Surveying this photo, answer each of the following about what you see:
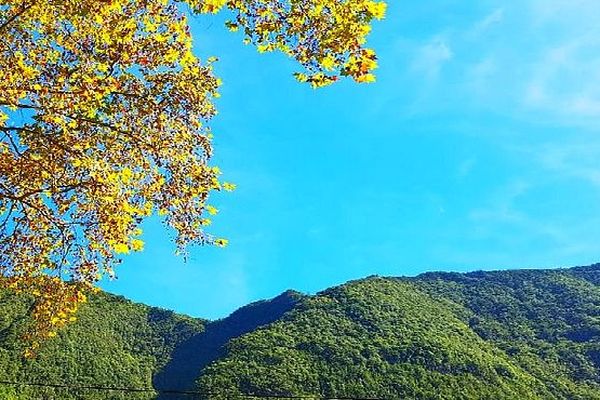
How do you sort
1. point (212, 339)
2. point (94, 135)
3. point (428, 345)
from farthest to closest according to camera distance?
point (212, 339), point (428, 345), point (94, 135)

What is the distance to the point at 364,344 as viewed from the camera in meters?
110

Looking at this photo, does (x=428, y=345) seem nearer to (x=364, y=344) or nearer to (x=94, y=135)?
(x=364, y=344)

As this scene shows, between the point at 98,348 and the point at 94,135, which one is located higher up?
the point at 98,348

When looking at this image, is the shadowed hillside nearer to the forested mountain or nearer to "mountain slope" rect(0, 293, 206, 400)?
the forested mountain

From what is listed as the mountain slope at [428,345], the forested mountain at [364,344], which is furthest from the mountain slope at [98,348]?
the mountain slope at [428,345]

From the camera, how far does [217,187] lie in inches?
474

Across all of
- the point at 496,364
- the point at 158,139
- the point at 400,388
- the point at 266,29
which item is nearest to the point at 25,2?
the point at 158,139

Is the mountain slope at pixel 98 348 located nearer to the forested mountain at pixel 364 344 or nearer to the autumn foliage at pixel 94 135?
the forested mountain at pixel 364 344

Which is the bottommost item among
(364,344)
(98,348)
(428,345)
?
(428,345)

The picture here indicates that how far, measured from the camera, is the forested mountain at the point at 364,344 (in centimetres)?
9494

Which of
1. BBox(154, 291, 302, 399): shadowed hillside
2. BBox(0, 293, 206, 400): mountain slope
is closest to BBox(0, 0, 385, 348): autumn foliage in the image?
BBox(0, 293, 206, 400): mountain slope

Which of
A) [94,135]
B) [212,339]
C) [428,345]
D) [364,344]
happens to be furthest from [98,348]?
[94,135]

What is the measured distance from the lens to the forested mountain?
94.9 meters

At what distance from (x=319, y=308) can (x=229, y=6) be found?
412ft
